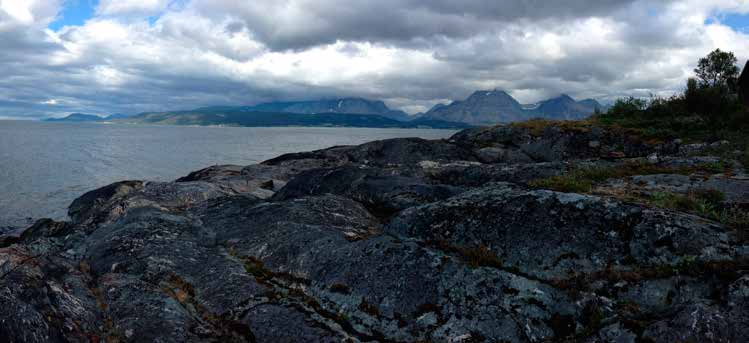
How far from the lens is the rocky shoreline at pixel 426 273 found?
7288 mm

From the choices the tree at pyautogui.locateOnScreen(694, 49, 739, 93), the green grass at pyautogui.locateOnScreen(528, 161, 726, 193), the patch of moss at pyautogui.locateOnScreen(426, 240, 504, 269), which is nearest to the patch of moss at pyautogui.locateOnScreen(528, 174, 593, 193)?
the green grass at pyautogui.locateOnScreen(528, 161, 726, 193)

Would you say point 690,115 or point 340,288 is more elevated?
point 690,115

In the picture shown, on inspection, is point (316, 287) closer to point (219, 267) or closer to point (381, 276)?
point (381, 276)

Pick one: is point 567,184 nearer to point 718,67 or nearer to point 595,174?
point 595,174

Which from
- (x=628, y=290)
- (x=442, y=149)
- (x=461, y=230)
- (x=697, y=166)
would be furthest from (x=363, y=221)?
(x=442, y=149)

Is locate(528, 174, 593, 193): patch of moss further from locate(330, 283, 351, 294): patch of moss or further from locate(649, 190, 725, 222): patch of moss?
locate(330, 283, 351, 294): patch of moss

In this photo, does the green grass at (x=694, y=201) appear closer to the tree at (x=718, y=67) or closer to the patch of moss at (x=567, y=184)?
the patch of moss at (x=567, y=184)

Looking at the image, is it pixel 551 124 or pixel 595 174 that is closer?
pixel 595 174

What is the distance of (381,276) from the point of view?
9.23 metres

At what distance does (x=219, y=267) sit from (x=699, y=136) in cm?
2677

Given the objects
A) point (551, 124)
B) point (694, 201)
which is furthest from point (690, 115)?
point (694, 201)

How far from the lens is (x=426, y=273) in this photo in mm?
8961

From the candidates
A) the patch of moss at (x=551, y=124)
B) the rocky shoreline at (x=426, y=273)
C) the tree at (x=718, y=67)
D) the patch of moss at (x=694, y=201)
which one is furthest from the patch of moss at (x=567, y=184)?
the tree at (x=718, y=67)

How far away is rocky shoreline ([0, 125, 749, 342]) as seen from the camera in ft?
23.9
